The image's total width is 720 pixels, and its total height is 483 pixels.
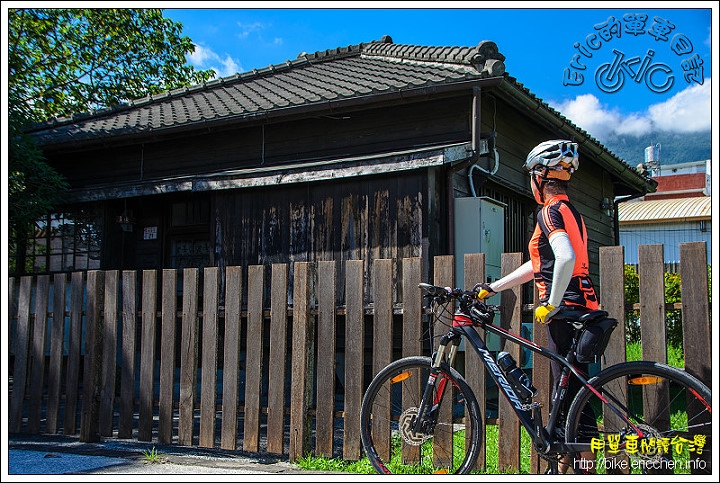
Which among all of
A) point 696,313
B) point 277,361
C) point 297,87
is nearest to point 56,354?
point 277,361

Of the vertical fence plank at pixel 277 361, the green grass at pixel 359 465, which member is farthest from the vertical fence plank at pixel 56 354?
the green grass at pixel 359 465

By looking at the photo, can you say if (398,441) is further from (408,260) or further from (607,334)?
(607,334)

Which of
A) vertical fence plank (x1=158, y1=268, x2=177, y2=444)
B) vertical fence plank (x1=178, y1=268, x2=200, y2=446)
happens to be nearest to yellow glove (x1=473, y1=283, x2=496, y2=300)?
vertical fence plank (x1=178, y1=268, x2=200, y2=446)

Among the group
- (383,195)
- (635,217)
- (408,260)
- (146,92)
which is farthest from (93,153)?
(635,217)

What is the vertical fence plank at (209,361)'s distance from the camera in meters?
5.28

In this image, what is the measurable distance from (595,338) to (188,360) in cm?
340

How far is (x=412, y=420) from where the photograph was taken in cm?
403

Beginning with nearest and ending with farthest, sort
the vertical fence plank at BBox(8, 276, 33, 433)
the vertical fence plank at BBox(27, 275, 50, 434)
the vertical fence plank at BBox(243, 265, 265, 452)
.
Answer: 1. the vertical fence plank at BBox(243, 265, 265, 452)
2. the vertical fence plank at BBox(27, 275, 50, 434)
3. the vertical fence plank at BBox(8, 276, 33, 433)

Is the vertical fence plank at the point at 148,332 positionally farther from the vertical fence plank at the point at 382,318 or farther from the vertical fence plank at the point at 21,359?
the vertical fence plank at the point at 382,318

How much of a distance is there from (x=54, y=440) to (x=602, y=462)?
476 centimetres

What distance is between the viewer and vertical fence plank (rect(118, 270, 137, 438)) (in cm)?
573

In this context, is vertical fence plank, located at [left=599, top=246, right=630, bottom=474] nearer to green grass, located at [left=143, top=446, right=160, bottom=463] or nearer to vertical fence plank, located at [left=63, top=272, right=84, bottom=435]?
green grass, located at [left=143, top=446, right=160, bottom=463]

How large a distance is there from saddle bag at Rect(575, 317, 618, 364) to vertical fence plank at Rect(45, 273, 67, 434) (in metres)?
4.82

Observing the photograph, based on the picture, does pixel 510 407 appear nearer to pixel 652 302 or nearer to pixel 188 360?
pixel 652 302
